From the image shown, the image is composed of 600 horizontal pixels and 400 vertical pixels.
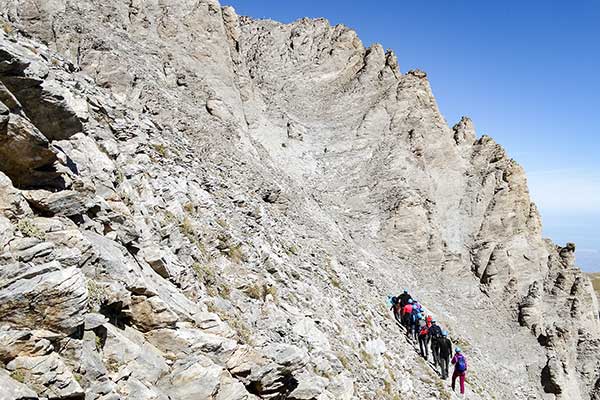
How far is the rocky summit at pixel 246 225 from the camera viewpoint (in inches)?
347

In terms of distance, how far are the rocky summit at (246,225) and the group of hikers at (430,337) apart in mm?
941

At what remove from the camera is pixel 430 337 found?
2494cm

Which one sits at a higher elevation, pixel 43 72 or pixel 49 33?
pixel 49 33

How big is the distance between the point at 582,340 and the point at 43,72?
173 feet

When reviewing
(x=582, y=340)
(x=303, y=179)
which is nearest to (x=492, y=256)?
(x=582, y=340)

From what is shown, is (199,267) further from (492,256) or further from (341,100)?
(341,100)

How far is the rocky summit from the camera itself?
8.80m

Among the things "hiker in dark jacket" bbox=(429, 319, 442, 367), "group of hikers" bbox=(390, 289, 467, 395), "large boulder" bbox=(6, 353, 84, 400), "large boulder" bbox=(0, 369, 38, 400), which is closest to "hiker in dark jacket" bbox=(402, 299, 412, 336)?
"group of hikers" bbox=(390, 289, 467, 395)

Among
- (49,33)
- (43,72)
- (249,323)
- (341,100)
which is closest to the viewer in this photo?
(43,72)

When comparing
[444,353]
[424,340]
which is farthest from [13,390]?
[424,340]

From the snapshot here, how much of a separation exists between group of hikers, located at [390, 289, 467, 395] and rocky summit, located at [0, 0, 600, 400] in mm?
941

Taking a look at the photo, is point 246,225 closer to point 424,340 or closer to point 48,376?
point 424,340

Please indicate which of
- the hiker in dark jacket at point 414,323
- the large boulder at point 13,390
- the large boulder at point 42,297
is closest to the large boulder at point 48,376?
the large boulder at point 13,390

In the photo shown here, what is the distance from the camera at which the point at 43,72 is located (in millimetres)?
11445
